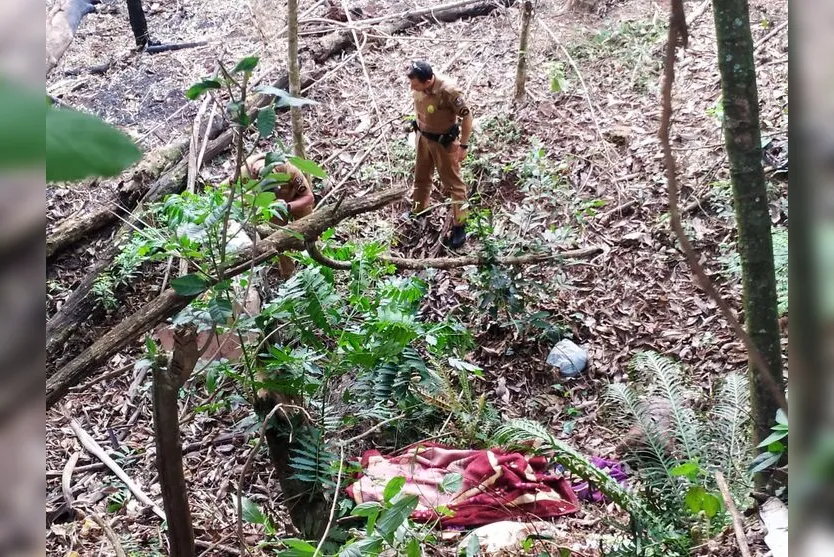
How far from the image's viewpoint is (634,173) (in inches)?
221

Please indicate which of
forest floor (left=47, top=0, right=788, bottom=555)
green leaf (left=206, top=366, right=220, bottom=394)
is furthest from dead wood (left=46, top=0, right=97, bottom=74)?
green leaf (left=206, top=366, right=220, bottom=394)

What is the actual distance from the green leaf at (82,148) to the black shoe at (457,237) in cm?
543

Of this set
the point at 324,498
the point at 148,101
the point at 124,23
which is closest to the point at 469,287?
the point at 324,498

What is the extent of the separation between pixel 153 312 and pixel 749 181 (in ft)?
8.17

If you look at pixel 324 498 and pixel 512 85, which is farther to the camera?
pixel 512 85

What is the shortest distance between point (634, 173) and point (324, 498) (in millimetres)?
3810

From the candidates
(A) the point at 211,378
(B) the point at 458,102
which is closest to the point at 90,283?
(A) the point at 211,378

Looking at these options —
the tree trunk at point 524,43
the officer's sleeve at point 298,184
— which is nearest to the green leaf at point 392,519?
the officer's sleeve at point 298,184

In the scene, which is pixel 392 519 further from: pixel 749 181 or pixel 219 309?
pixel 749 181

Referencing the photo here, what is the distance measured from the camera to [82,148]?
0.96 ft

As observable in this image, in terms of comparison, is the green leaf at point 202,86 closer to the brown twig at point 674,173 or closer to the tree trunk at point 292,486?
the brown twig at point 674,173

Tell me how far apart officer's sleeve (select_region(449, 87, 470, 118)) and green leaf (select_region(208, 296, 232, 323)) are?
11.0ft

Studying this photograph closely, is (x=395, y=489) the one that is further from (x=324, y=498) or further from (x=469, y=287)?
(x=469, y=287)
